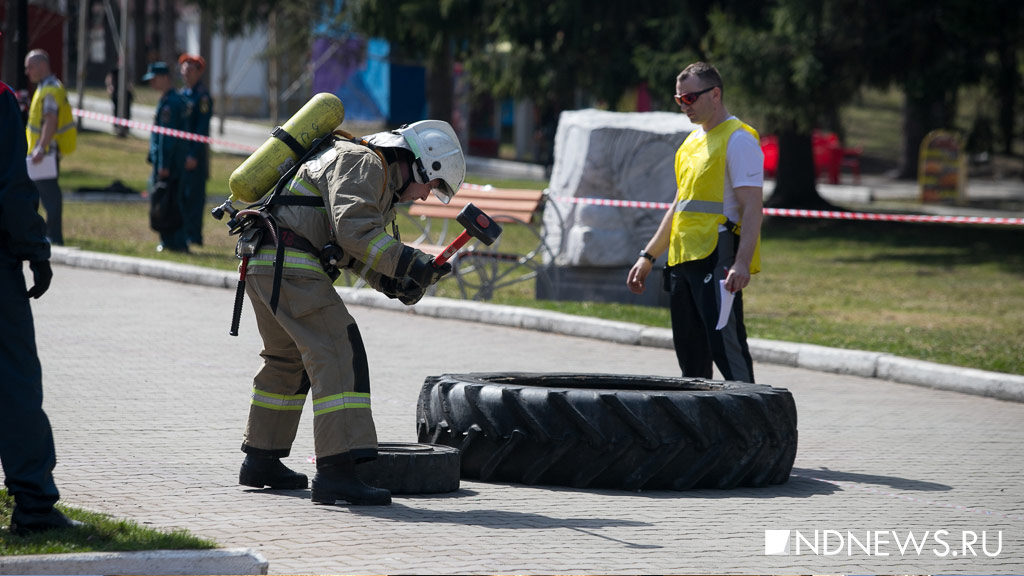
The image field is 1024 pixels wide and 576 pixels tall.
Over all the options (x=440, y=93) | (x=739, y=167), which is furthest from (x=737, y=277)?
(x=440, y=93)

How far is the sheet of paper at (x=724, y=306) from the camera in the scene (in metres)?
7.09

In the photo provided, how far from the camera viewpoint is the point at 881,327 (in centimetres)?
1257

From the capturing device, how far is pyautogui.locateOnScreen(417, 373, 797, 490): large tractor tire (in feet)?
20.6

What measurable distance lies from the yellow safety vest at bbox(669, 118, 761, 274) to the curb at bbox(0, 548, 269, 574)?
3.23 meters

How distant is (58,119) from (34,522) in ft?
35.5

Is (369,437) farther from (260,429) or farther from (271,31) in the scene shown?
(271,31)

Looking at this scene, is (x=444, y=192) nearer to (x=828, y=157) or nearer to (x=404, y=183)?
(x=404, y=183)

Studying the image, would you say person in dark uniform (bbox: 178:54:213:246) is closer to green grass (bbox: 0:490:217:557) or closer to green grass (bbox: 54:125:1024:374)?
green grass (bbox: 54:125:1024:374)

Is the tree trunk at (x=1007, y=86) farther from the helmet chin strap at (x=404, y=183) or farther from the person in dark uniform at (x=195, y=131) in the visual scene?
the helmet chin strap at (x=404, y=183)

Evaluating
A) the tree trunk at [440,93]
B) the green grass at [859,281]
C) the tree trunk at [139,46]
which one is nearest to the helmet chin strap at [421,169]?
the green grass at [859,281]

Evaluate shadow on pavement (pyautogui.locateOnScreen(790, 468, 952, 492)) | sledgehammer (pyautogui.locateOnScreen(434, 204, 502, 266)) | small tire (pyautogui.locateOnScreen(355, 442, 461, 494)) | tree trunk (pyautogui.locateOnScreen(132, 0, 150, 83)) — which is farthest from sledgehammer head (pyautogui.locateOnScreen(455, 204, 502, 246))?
tree trunk (pyautogui.locateOnScreen(132, 0, 150, 83))

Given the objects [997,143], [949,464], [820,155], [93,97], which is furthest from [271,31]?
[949,464]

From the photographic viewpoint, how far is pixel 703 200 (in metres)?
7.21

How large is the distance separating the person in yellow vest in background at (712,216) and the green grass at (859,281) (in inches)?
144
